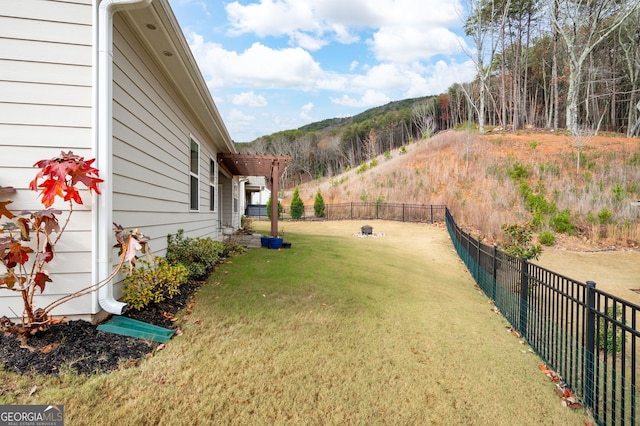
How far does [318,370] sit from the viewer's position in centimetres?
271

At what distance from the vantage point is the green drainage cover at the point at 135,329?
2.83 m

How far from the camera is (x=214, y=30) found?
8.04m

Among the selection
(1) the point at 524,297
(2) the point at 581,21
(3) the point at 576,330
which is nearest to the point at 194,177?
(1) the point at 524,297

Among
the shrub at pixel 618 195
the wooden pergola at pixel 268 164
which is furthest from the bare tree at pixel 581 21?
the wooden pergola at pixel 268 164

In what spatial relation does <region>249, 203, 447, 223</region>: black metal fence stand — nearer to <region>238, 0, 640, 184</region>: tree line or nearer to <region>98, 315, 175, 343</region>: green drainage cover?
<region>238, 0, 640, 184</region>: tree line

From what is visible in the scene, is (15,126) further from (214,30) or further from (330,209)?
(330,209)

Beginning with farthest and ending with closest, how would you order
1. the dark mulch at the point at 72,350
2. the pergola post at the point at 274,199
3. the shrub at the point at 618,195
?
the shrub at the point at 618,195
the pergola post at the point at 274,199
the dark mulch at the point at 72,350

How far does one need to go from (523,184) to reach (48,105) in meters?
19.1

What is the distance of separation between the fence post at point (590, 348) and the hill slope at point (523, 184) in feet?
34.6

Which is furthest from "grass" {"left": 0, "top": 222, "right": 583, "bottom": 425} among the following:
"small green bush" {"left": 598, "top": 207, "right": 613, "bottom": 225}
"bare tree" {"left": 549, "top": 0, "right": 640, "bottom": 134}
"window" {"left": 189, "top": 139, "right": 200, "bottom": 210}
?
"bare tree" {"left": 549, "top": 0, "right": 640, "bottom": 134}

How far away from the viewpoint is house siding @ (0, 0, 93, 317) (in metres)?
2.74

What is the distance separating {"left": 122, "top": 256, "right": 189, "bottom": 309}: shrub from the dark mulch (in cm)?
46

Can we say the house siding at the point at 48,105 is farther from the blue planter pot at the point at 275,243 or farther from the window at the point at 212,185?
the blue planter pot at the point at 275,243

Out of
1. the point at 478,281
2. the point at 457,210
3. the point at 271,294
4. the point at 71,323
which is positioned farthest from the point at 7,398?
the point at 457,210
